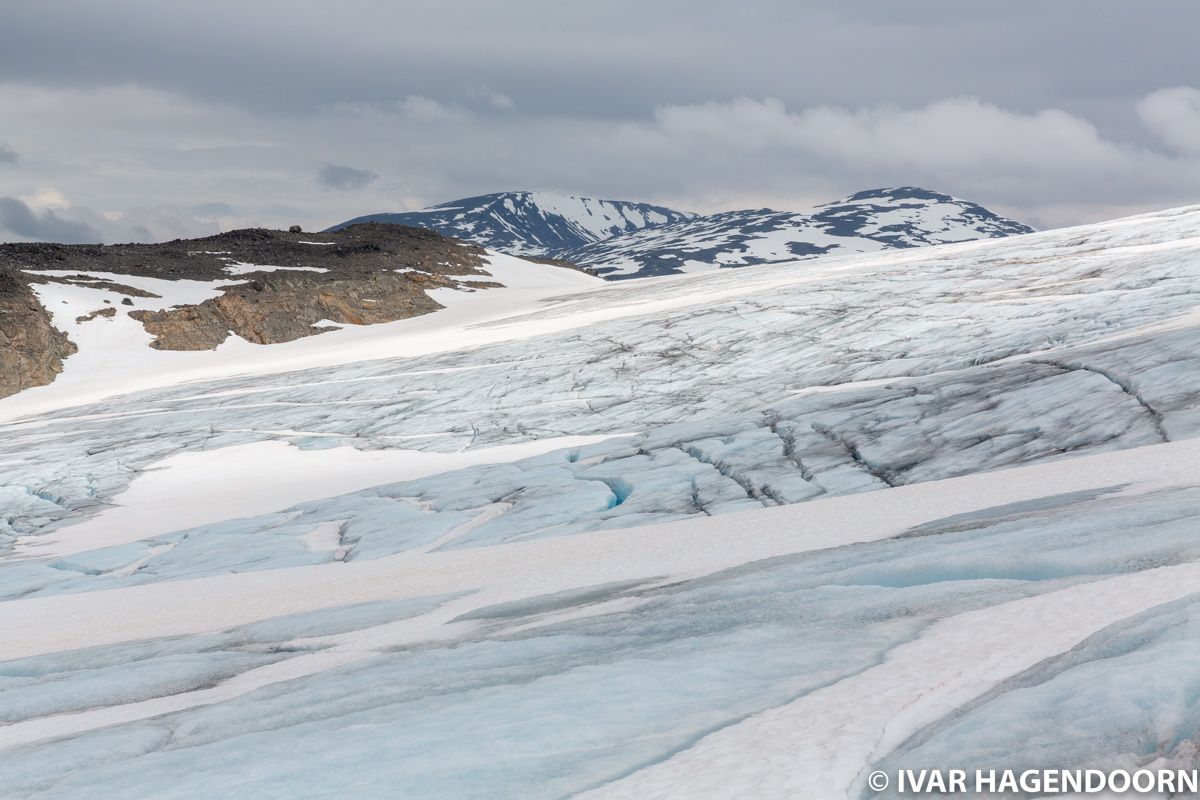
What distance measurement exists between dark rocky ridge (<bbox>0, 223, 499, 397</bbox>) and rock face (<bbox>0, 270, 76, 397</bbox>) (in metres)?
0.05

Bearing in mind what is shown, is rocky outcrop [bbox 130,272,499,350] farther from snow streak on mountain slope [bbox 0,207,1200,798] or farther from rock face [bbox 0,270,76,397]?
snow streak on mountain slope [bbox 0,207,1200,798]

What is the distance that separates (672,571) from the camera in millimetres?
12602

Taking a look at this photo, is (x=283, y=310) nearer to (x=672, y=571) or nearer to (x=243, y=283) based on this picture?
(x=243, y=283)

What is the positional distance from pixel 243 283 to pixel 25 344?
14676 mm

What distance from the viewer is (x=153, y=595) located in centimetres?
1688

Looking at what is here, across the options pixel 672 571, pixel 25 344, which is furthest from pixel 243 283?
pixel 672 571

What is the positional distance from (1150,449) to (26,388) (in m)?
52.0

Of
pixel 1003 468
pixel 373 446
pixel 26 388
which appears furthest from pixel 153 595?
pixel 26 388

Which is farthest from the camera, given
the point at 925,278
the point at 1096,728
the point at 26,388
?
the point at 26,388

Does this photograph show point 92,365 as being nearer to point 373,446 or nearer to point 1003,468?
point 373,446

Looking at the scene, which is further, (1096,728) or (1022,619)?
(1022,619)

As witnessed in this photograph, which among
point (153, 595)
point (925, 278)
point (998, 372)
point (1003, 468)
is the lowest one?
point (153, 595)

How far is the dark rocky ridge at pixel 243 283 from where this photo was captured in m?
53.9

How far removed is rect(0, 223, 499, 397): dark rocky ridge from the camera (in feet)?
177
